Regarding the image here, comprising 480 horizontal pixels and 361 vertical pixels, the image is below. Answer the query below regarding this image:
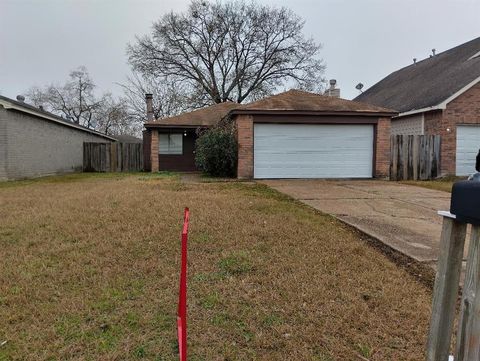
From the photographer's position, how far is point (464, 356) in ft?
4.50

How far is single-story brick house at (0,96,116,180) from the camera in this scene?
45.1 ft

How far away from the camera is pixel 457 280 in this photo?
58.0 inches

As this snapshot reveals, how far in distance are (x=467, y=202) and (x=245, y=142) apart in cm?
1147

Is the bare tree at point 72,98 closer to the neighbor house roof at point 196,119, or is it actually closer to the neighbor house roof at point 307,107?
the neighbor house roof at point 196,119

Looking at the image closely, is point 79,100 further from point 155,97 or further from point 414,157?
point 414,157

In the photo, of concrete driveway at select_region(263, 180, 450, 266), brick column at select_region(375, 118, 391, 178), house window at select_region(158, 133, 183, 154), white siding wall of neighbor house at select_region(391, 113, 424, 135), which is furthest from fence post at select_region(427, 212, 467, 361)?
house window at select_region(158, 133, 183, 154)

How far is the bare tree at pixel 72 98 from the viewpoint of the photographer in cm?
4506

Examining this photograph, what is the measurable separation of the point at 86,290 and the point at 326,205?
513 cm

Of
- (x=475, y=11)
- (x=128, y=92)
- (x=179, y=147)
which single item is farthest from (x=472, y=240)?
(x=128, y=92)

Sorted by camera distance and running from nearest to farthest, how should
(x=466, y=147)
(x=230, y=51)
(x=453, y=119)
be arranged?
(x=453, y=119), (x=466, y=147), (x=230, y=51)

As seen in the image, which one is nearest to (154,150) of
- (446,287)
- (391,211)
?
(391,211)

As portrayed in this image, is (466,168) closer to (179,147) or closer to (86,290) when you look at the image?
(179,147)

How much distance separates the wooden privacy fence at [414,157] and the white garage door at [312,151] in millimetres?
976

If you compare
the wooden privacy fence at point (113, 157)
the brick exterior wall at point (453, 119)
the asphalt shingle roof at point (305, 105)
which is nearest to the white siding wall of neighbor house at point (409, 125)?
the brick exterior wall at point (453, 119)
